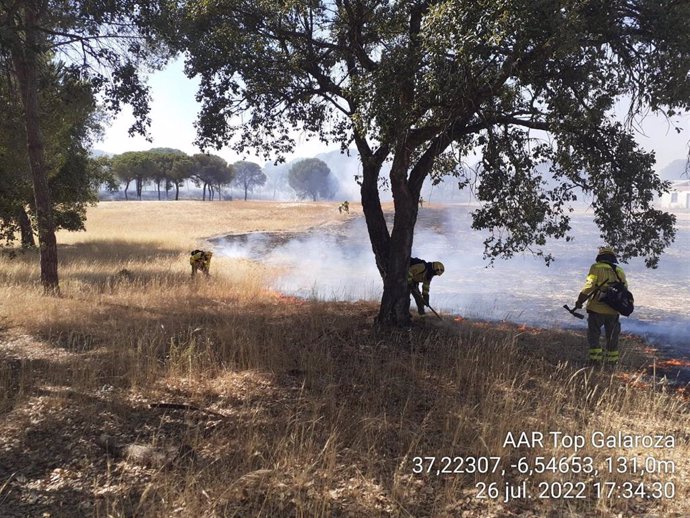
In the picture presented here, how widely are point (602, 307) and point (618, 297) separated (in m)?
0.37

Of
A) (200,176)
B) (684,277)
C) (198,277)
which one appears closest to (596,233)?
(684,277)

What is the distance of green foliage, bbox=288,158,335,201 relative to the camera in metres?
159

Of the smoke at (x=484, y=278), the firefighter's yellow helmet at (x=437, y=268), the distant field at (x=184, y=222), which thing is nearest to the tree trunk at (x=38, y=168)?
the smoke at (x=484, y=278)

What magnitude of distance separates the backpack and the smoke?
472 cm

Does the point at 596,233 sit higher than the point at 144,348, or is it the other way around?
the point at 596,233

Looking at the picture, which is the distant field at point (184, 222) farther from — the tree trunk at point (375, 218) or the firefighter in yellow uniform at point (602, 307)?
the firefighter in yellow uniform at point (602, 307)

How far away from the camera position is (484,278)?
20.2 metres

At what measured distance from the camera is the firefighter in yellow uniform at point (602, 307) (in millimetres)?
7133

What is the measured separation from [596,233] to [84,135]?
41.3 metres

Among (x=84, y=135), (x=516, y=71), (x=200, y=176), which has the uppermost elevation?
(x=200, y=176)

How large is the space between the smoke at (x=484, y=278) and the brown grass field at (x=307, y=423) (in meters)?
5.17

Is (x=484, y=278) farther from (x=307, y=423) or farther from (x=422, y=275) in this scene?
(x=307, y=423)

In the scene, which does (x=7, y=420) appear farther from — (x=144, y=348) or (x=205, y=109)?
(x=205, y=109)

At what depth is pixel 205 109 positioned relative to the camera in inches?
363
